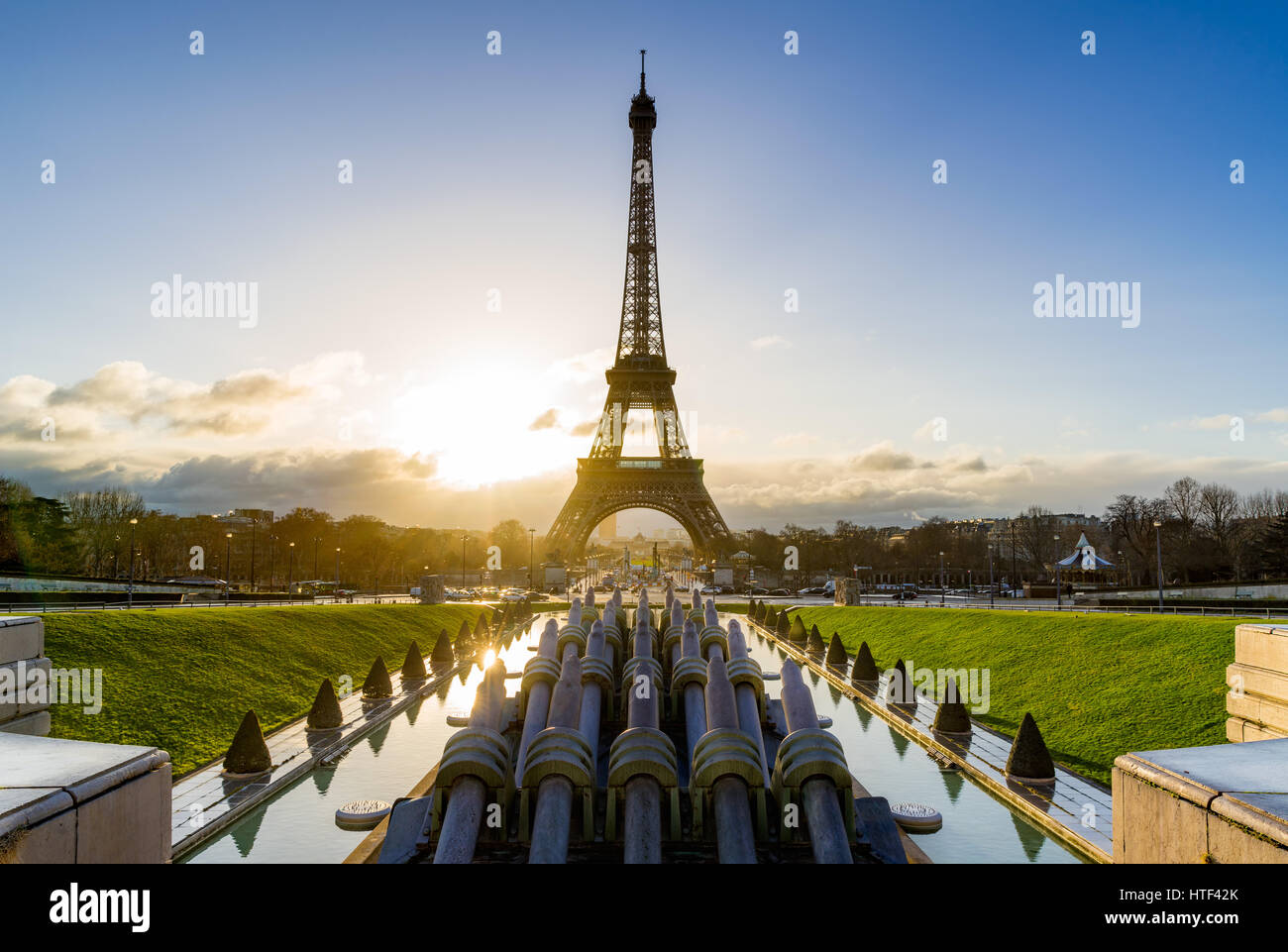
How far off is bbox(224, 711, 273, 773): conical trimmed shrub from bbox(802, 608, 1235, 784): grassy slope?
586 inches

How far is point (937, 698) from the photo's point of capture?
22.1 meters

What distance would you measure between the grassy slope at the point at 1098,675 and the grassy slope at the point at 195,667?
17.4 metres

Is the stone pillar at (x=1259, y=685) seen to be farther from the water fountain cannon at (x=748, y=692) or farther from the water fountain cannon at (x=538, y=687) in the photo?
the water fountain cannon at (x=538, y=687)

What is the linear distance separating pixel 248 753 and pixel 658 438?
63546 millimetres

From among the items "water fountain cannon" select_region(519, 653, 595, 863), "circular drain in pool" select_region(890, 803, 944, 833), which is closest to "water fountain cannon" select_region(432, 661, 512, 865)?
"water fountain cannon" select_region(519, 653, 595, 863)

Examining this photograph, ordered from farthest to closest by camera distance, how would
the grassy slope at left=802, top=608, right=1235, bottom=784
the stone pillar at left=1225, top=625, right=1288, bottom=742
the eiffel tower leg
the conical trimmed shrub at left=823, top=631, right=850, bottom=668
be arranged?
the eiffel tower leg
the conical trimmed shrub at left=823, top=631, right=850, bottom=668
the grassy slope at left=802, top=608, right=1235, bottom=784
the stone pillar at left=1225, top=625, right=1288, bottom=742

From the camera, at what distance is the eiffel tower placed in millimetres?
74938

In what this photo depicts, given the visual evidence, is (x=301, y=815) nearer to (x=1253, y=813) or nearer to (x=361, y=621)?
(x=1253, y=813)

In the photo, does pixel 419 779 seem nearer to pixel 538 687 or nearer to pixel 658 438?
pixel 538 687

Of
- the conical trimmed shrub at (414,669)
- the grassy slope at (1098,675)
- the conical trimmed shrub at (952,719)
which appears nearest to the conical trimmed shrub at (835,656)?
the grassy slope at (1098,675)

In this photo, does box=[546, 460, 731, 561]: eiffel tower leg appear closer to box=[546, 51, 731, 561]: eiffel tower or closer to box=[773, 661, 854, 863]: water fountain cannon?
box=[546, 51, 731, 561]: eiffel tower

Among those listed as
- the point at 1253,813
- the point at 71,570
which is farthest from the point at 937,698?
the point at 71,570

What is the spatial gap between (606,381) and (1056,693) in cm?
5981
